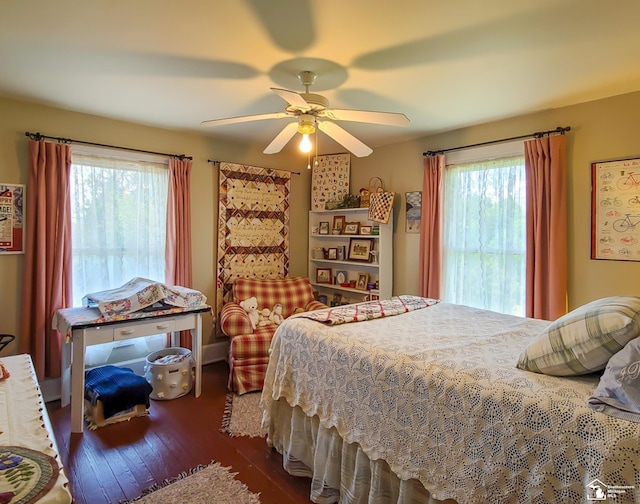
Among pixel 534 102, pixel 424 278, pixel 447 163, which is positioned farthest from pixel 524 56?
pixel 424 278

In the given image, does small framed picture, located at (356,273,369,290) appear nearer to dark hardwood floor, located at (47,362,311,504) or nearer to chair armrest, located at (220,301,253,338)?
chair armrest, located at (220,301,253,338)

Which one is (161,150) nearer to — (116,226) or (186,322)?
(116,226)

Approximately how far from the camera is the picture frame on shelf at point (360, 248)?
4141 millimetres

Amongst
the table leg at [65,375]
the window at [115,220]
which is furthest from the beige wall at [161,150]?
the table leg at [65,375]

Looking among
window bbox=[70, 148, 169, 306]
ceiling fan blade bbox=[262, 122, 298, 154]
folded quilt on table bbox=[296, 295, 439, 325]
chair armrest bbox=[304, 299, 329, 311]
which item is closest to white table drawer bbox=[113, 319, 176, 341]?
window bbox=[70, 148, 169, 306]

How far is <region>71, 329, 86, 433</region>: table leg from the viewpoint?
254 cm

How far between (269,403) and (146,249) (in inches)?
83.4

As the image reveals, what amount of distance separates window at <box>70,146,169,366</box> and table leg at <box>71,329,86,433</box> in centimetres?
75

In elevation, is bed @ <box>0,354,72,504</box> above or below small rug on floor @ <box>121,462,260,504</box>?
above

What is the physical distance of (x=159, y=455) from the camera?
231 cm

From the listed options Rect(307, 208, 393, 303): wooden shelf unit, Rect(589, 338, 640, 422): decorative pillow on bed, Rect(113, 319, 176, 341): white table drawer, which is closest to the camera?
Rect(589, 338, 640, 422): decorative pillow on bed

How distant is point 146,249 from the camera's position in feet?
11.6

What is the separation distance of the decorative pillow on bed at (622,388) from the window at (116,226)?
3.53 m

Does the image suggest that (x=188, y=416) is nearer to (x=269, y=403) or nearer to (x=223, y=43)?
(x=269, y=403)
